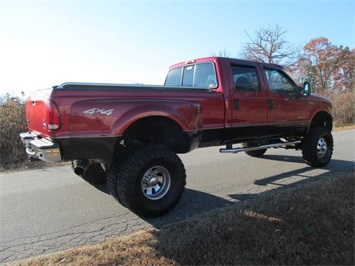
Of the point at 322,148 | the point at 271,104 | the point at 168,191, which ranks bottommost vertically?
the point at 168,191

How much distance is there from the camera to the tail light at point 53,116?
3549 millimetres

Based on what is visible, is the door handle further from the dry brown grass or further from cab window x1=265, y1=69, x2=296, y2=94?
the dry brown grass

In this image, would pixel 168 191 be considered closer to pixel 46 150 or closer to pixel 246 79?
pixel 46 150

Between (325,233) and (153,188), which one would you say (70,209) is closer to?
(153,188)

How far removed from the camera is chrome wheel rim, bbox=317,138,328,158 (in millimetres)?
6977

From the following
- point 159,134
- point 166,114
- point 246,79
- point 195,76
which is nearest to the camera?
point 166,114

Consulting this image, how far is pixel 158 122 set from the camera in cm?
445

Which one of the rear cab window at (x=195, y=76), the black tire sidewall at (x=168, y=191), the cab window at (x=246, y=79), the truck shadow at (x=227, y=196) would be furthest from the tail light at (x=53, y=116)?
the cab window at (x=246, y=79)

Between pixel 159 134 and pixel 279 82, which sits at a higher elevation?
pixel 279 82

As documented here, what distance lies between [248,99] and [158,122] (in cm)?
204

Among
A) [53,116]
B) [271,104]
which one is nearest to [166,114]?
[53,116]

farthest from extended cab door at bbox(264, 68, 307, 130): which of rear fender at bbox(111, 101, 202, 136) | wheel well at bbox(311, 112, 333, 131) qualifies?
rear fender at bbox(111, 101, 202, 136)

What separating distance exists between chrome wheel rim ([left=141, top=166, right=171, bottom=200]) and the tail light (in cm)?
129

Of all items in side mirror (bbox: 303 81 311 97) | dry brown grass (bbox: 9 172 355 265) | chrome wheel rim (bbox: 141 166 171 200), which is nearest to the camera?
dry brown grass (bbox: 9 172 355 265)
